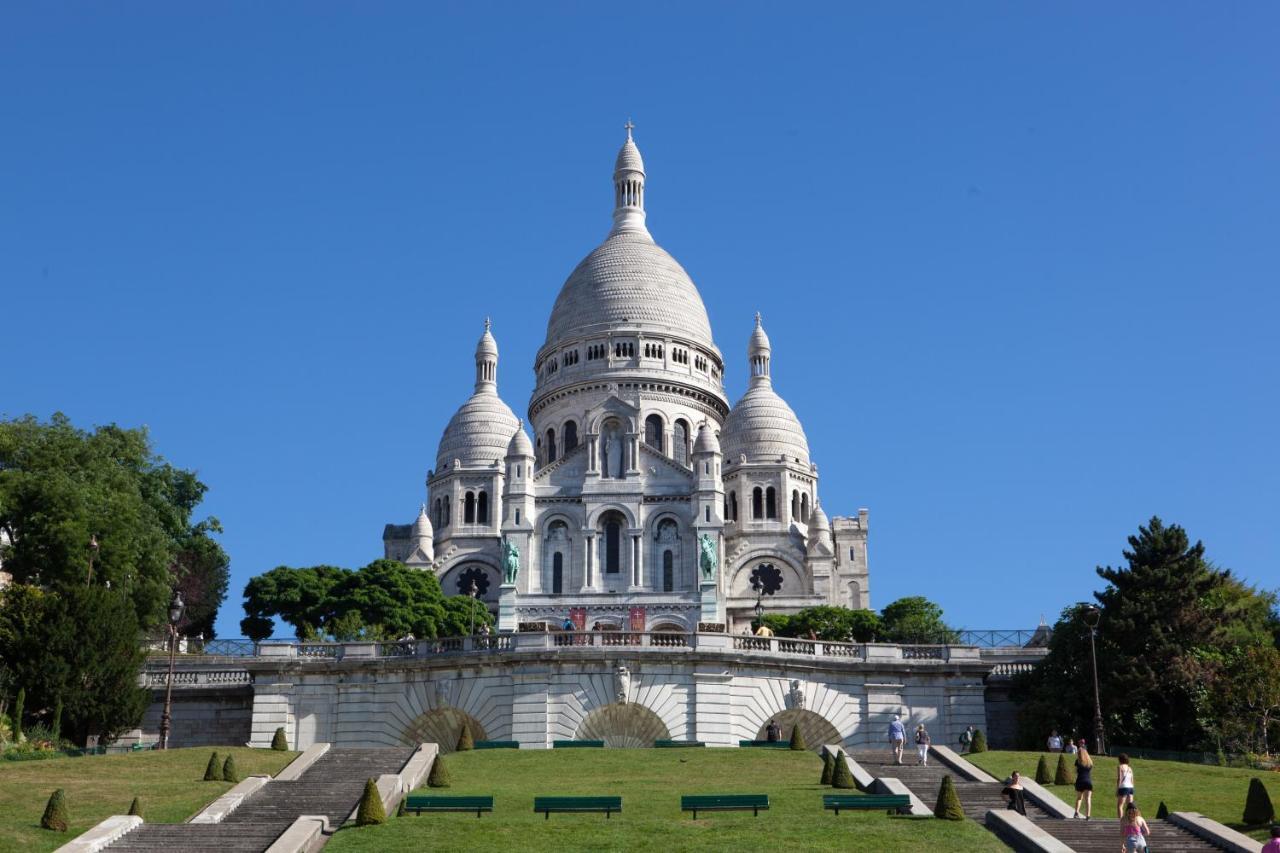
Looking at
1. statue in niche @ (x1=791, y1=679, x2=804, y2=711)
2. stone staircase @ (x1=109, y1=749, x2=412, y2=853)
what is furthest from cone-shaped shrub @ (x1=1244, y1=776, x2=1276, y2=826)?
statue in niche @ (x1=791, y1=679, x2=804, y2=711)

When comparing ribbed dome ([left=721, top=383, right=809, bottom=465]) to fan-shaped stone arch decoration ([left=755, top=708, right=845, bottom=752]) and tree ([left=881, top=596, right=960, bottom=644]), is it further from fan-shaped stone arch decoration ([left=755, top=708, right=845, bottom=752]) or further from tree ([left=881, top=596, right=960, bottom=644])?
fan-shaped stone arch decoration ([left=755, top=708, right=845, bottom=752])

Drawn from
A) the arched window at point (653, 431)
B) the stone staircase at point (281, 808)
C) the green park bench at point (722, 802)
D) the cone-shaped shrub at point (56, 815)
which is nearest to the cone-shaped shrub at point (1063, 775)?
the green park bench at point (722, 802)

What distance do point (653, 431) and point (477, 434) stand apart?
43.3ft

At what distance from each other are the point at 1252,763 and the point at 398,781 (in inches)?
816

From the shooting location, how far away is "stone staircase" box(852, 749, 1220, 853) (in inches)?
1125

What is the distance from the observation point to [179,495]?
78.2 m

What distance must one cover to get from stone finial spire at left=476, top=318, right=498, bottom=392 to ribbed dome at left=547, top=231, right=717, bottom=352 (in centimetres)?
551

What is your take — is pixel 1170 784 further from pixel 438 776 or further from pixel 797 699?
pixel 438 776

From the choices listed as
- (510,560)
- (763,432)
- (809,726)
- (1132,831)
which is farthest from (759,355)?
(1132,831)

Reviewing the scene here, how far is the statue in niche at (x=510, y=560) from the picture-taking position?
100 meters

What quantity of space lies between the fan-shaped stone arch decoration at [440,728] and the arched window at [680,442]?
64.6 m

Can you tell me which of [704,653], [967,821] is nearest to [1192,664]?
[704,653]

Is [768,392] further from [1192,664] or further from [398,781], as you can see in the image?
[398,781]

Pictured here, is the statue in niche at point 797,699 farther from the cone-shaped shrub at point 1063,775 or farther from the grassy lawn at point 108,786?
the grassy lawn at point 108,786
